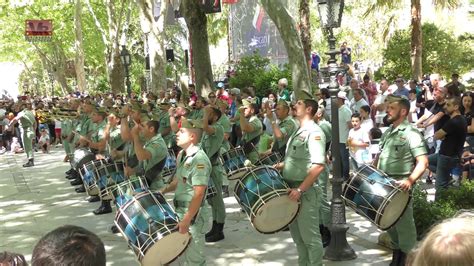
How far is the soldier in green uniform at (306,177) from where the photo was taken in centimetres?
529

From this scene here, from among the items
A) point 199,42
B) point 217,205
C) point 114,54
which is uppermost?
point 114,54

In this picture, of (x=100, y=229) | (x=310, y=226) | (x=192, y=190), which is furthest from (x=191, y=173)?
(x=100, y=229)

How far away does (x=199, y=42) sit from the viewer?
14906 mm

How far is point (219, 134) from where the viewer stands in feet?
25.1

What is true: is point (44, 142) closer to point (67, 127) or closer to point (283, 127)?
point (67, 127)

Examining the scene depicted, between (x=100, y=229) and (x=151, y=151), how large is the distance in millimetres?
2276

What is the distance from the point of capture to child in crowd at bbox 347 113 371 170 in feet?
29.7

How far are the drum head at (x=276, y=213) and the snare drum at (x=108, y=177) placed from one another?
3.51 metres

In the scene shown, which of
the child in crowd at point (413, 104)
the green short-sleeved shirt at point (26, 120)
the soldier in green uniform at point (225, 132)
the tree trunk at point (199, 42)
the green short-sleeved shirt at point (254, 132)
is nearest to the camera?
the soldier in green uniform at point (225, 132)

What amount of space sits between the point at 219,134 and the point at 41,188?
252 inches

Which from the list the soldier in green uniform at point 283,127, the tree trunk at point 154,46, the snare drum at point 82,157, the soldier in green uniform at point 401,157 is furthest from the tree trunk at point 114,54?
the soldier in green uniform at point 401,157

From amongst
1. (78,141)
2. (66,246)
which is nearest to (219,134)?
(78,141)

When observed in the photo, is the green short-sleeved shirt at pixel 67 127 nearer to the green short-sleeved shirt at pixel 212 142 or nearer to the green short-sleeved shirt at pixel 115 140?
the green short-sleeved shirt at pixel 115 140

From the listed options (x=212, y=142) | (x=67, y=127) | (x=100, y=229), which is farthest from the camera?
(x=67, y=127)
